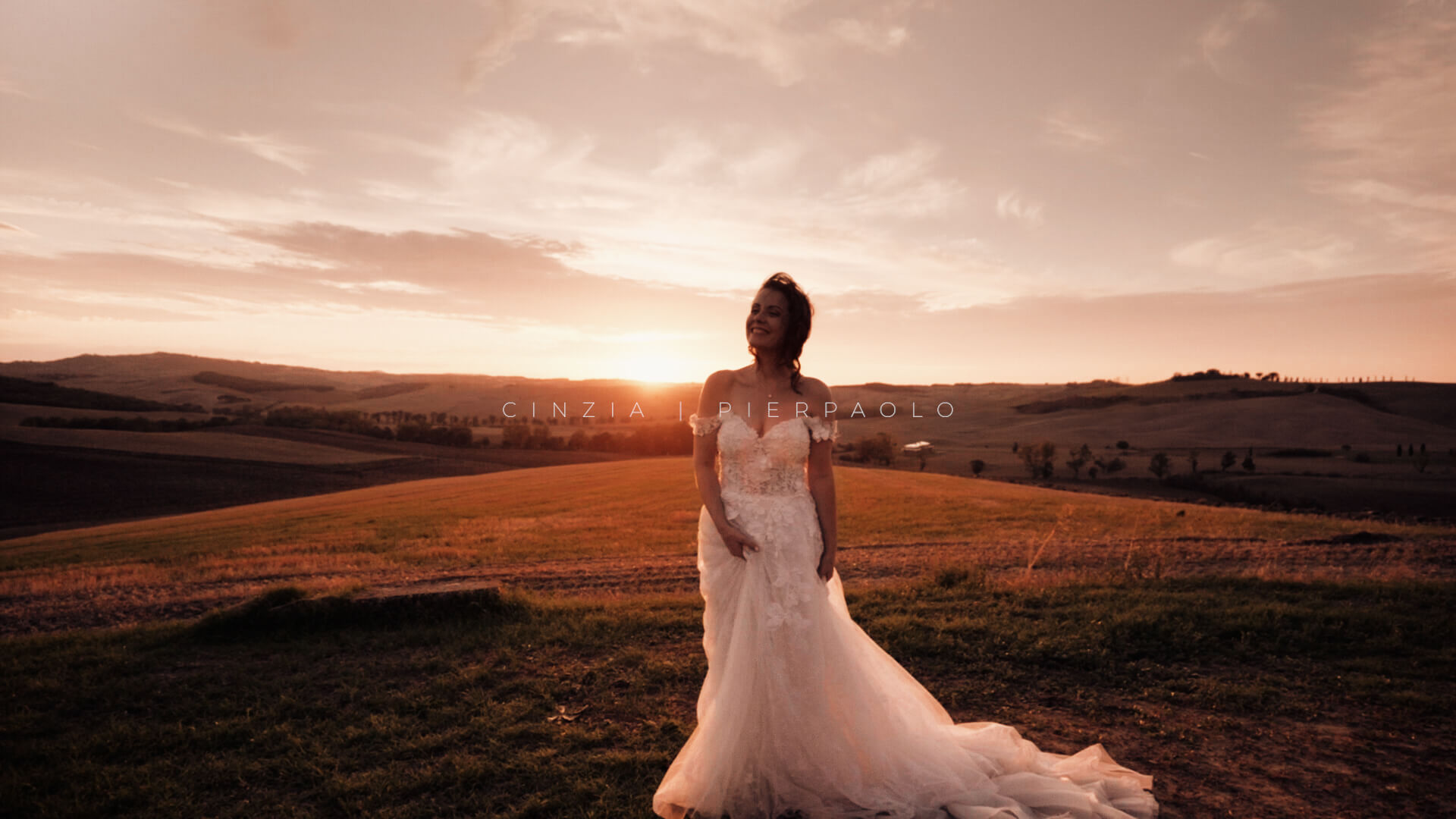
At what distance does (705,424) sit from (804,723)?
2139mm

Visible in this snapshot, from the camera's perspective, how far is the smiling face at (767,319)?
4996mm

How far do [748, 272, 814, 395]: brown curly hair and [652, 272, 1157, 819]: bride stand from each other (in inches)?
0.5

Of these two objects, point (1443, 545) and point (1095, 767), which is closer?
point (1095, 767)

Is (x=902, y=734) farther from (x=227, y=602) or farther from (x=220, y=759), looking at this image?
(x=227, y=602)

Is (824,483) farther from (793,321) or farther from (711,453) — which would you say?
(793,321)

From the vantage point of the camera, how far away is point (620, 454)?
71.8 m

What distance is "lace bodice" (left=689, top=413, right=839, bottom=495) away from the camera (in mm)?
4977

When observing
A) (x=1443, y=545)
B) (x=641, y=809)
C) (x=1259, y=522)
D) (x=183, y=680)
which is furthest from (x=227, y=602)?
(x=1259, y=522)

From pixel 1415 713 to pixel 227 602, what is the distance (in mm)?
15366

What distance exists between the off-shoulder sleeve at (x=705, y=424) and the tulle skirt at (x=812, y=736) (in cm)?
51

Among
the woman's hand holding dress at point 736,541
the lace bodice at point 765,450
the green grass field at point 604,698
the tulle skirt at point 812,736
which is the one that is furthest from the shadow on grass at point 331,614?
the lace bodice at point 765,450

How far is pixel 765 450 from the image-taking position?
5.02 meters

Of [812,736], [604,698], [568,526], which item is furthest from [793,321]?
[568,526]

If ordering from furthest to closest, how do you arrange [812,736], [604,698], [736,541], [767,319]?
[604,698] → [767,319] → [736,541] → [812,736]
